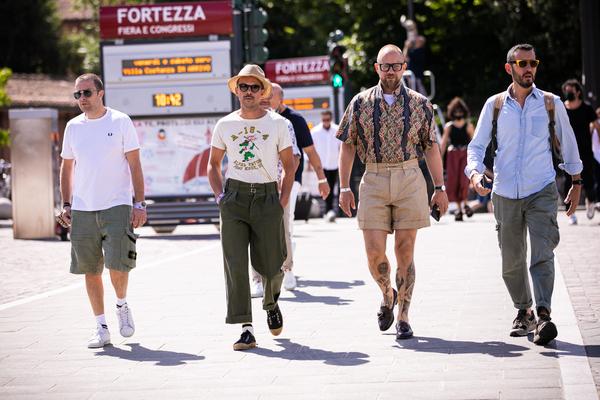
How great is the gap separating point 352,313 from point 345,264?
4.27 m

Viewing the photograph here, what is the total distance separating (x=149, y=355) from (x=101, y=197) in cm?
123

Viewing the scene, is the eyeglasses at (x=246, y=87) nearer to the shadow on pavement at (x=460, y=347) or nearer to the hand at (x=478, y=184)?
the hand at (x=478, y=184)

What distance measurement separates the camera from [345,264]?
14477 mm

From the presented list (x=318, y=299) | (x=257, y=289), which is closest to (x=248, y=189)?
(x=318, y=299)

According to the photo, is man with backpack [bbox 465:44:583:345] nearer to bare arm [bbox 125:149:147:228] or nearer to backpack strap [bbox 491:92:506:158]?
backpack strap [bbox 491:92:506:158]

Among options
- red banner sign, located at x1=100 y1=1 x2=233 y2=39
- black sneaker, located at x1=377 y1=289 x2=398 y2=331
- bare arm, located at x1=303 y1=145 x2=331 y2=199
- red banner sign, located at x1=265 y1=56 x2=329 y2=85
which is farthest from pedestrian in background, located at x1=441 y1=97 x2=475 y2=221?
black sneaker, located at x1=377 y1=289 x2=398 y2=331

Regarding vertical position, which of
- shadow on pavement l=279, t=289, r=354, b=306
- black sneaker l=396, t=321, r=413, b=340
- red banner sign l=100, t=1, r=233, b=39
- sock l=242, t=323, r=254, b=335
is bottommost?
shadow on pavement l=279, t=289, r=354, b=306

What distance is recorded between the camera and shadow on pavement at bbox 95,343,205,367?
26.9 ft

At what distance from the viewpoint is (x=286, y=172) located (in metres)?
8.96

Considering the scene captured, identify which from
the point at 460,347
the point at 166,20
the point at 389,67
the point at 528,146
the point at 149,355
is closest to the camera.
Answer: the point at 460,347

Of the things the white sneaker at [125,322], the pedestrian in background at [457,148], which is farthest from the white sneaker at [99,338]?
the pedestrian in background at [457,148]

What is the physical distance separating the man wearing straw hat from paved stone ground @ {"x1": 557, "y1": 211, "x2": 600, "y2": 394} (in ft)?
6.75

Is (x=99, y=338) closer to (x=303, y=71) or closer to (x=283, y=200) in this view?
(x=283, y=200)

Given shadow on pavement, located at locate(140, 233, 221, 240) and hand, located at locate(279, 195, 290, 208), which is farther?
shadow on pavement, located at locate(140, 233, 221, 240)
